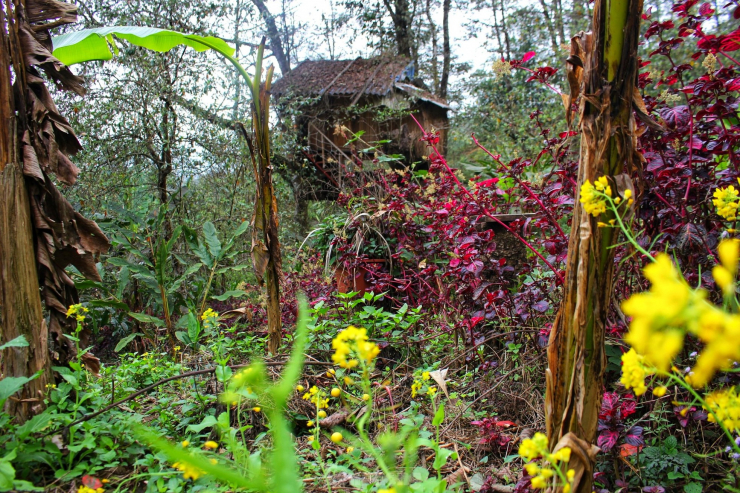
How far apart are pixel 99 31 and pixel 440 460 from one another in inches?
107

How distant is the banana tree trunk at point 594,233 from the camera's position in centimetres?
100

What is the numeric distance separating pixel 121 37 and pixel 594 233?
2724mm

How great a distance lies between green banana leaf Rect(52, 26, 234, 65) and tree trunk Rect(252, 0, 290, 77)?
18.2 ft

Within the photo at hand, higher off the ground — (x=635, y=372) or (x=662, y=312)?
(x=662, y=312)

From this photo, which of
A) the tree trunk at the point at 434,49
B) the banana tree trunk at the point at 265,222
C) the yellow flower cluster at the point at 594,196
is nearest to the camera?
the yellow flower cluster at the point at 594,196

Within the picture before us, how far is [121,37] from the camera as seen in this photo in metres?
2.52

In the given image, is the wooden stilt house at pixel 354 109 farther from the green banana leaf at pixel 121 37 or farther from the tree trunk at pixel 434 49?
the green banana leaf at pixel 121 37

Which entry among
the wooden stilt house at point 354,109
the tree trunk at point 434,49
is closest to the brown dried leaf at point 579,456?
the wooden stilt house at point 354,109

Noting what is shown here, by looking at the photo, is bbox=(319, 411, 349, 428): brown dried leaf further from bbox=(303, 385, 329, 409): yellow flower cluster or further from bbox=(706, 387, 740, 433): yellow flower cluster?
bbox=(706, 387, 740, 433): yellow flower cluster

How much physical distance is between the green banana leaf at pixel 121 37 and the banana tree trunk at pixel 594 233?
2.00 meters

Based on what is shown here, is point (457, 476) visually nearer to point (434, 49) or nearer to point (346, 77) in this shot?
point (346, 77)

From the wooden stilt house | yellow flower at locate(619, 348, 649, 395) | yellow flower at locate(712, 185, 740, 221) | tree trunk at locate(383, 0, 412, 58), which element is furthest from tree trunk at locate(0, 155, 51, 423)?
tree trunk at locate(383, 0, 412, 58)

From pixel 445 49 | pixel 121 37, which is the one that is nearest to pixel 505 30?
pixel 445 49

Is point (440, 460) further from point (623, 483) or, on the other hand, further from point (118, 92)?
point (118, 92)
